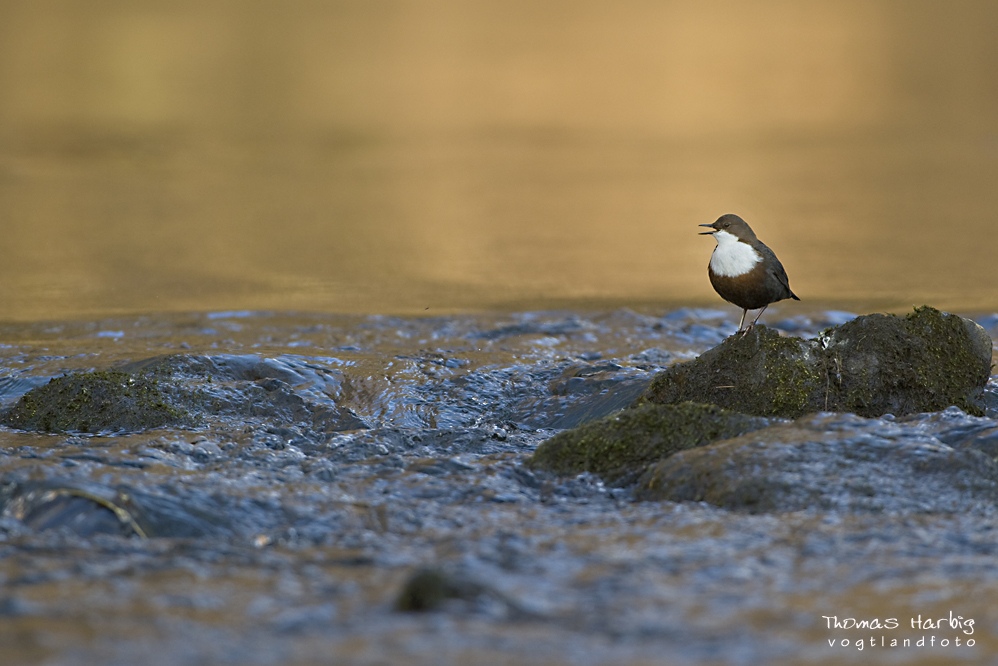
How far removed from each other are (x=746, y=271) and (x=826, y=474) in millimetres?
2032

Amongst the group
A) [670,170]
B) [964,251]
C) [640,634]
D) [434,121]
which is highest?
[434,121]

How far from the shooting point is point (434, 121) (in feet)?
73.4

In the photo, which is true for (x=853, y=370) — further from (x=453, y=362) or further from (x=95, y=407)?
(x=95, y=407)

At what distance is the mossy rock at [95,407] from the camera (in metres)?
4.98

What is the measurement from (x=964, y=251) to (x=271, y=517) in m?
9.59

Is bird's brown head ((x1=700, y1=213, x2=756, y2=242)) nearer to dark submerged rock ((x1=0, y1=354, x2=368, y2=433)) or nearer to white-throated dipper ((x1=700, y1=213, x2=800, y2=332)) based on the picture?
white-throated dipper ((x1=700, y1=213, x2=800, y2=332))

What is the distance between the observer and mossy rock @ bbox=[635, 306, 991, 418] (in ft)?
15.3

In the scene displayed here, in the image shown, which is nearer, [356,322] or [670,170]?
[356,322]

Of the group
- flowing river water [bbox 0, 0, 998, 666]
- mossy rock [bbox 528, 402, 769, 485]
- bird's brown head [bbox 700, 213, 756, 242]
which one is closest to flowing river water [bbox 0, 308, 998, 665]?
flowing river water [bbox 0, 0, 998, 666]

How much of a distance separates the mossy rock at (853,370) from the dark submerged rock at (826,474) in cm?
68

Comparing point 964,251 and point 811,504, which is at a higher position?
point 964,251

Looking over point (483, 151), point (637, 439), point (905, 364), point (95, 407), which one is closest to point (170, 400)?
point (95, 407)

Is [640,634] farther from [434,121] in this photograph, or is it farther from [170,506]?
[434,121]

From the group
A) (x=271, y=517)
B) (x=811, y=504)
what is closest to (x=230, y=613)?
(x=271, y=517)
